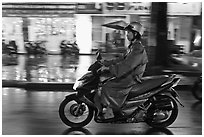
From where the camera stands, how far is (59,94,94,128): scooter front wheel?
17.4 ft

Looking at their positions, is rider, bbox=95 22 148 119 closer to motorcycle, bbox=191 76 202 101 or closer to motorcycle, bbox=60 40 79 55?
motorcycle, bbox=191 76 202 101

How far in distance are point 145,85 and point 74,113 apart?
1147mm

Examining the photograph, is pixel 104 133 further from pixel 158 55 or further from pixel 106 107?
pixel 158 55

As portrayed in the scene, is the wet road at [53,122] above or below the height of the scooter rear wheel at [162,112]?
below

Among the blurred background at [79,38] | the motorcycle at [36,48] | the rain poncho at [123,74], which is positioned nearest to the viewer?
the rain poncho at [123,74]

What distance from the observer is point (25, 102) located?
727cm

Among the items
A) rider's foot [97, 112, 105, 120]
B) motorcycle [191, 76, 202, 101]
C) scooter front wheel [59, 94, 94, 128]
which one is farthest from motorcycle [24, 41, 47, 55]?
rider's foot [97, 112, 105, 120]

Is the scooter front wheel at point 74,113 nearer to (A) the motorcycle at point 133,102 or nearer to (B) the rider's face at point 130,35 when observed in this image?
(A) the motorcycle at point 133,102

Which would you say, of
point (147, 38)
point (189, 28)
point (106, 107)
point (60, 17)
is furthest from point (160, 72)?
point (60, 17)

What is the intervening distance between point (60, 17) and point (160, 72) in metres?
9.73

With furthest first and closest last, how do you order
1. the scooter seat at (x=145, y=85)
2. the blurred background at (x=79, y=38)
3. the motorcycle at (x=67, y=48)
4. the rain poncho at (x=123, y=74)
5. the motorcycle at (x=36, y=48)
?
the motorcycle at (x=36, y=48), the motorcycle at (x=67, y=48), the blurred background at (x=79, y=38), the scooter seat at (x=145, y=85), the rain poncho at (x=123, y=74)

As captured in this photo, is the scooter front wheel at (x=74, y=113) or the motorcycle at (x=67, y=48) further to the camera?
the motorcycle at (x=67, y=48)

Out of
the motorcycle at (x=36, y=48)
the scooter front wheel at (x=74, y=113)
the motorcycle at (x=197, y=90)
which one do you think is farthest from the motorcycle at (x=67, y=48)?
the scooter front wheel at (x=74, y=113)

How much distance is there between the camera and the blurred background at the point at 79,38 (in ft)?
34.9
